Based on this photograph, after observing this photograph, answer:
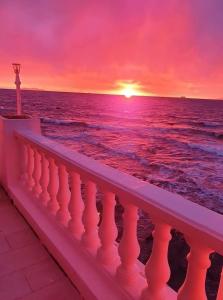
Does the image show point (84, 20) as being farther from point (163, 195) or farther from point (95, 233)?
point (163, 195)

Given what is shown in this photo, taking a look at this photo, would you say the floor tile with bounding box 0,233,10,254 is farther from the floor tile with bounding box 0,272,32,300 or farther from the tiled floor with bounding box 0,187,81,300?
the floor tile with bounding box 0,272,32,300

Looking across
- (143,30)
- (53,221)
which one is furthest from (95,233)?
(143,30)

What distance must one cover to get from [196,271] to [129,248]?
0.54 metres

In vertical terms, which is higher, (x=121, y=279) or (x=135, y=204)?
(x=135, y=204)

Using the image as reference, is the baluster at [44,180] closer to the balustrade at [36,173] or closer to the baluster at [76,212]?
the balustrade at [36,173]

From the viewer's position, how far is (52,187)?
2621 millimetres

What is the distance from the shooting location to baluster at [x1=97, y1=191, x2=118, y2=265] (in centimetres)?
171

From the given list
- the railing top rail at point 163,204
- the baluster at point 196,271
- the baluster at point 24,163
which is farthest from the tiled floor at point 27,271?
the baluster at point 196,271

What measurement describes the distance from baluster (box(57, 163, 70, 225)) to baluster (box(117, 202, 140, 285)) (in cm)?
92

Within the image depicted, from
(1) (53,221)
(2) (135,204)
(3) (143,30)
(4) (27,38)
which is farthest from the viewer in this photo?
(4) (27,38)

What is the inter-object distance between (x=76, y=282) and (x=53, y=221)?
2.38ft

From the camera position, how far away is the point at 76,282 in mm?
2066

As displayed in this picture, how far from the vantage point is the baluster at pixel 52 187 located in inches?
101

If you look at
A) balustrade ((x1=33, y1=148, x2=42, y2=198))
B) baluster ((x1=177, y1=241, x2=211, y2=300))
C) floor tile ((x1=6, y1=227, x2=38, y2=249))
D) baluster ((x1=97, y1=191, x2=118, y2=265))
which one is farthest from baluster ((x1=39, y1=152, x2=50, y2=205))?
baluster ((x1=177, y1=241, x2=211, y2=300))
